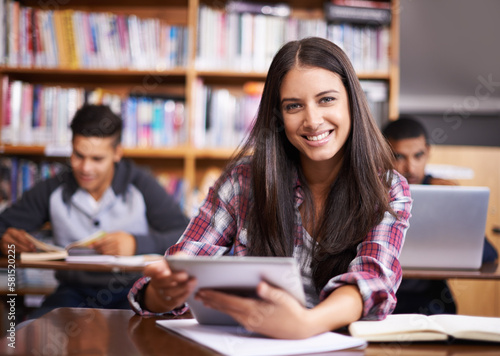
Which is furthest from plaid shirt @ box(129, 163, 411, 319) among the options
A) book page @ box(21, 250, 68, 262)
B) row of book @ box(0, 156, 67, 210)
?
row of book @ box(0, 156, 67, 210)

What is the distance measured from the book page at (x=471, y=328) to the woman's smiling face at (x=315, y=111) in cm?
50

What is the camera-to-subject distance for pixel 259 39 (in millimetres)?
3041

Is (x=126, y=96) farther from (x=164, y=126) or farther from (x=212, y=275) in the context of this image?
(x=212, y=275)

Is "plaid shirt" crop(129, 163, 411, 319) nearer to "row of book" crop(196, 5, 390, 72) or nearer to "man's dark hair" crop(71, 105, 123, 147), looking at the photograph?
"man's dark hair" crop(71, 105, 123, 147)

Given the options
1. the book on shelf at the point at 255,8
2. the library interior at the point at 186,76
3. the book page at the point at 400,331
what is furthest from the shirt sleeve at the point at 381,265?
the book on shelf at the point at 255,8

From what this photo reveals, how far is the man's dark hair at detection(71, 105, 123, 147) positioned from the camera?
2.54m

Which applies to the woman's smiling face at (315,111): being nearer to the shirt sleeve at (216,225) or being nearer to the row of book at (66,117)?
the shirt sleeve at (216,225)

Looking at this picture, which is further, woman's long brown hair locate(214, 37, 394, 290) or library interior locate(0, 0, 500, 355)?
library interior locate(0, 0, 500, 355)

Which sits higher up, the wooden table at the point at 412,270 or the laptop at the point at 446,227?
the laptop at the point at 446,227

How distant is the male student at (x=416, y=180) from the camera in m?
2.15

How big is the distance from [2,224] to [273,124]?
59.9 inches

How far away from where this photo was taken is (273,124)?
4.63 feet

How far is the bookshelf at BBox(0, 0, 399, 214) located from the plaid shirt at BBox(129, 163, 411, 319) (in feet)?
5.35

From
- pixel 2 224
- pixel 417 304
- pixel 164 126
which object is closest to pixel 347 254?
pixel 417 304
